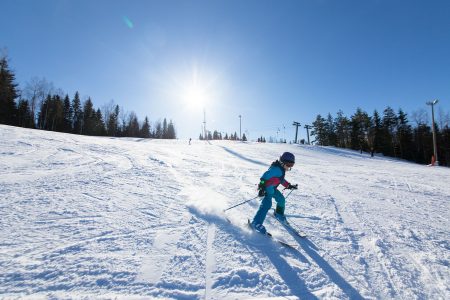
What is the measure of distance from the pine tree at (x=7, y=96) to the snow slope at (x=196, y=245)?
50926 millimetres

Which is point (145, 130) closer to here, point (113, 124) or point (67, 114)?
point (113, 124)

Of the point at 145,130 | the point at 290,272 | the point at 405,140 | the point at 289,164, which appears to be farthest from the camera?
the point at 145,130

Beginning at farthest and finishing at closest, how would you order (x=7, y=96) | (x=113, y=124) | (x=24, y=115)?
(x=113, y=124) < (x=24, y=115) < (x=7, y=96)

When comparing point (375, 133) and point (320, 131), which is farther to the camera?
point (320, 131)

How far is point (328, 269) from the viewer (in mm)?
3920

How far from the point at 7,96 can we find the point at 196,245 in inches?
2342

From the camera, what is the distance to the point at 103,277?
3232 mm

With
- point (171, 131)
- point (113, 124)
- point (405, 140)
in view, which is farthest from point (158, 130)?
point (405, 140)

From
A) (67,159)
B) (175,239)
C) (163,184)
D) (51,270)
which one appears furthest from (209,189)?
(67,159)

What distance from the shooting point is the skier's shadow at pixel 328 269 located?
11.1 ft

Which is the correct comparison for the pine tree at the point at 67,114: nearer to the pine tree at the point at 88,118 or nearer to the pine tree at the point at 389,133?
the pine tree at the point at 88,118

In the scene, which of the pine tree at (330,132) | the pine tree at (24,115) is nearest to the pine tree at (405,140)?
the pine tree at (330,132)

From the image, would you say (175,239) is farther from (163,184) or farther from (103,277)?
(163,184)

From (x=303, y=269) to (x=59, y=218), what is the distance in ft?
14.6
